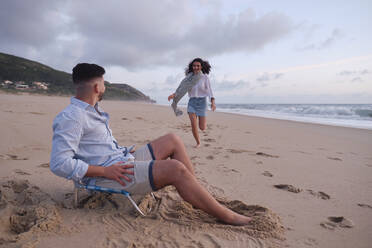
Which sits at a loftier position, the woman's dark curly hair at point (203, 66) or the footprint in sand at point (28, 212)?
the woman's dark curly hair at point (203, 66)

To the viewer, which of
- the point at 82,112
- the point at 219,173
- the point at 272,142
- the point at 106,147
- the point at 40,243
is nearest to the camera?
the point at 40,243

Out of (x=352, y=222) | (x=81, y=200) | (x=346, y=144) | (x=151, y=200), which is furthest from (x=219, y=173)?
(x=346, y=144)

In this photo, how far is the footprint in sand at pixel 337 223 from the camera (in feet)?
6.06

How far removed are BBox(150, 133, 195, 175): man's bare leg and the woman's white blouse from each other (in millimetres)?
2790

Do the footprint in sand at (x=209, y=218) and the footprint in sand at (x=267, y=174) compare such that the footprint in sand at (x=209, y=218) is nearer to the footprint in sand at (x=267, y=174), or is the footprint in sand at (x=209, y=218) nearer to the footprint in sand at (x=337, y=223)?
the footprint in sand at (x=337, y=223)

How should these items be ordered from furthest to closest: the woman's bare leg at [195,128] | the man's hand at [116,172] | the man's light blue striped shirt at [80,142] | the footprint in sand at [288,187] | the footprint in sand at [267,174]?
the woman's bare leg at [195,128], the footprint in sand at [267,174], the footprint in sand at [288,187], the man's hand at [116,172], the man's light blue striped shirt at [80,142]

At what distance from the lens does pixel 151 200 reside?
2.12m

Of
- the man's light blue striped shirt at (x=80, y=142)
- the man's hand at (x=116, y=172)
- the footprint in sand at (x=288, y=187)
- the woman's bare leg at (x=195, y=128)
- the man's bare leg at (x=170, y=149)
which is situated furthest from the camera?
the woman's bare leg at (x=195, y=128)

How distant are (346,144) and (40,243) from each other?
20.7 ft

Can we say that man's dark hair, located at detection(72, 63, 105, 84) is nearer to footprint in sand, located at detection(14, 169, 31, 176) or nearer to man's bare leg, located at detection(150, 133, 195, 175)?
man's bare leg, located at detection(150, 133, 195, 175)

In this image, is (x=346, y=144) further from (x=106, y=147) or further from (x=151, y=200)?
(x=106, y=147)

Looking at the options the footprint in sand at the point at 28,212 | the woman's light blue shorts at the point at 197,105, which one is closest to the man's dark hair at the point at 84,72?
the footprint in sand at the point at 28,212

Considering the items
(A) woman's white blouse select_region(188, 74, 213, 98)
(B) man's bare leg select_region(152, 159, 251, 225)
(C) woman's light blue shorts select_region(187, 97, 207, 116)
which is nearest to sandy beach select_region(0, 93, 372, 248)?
(B) man's bare leg select_region(152, 159, 251, 225)

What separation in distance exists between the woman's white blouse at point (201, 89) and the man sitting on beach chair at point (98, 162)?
323cm
